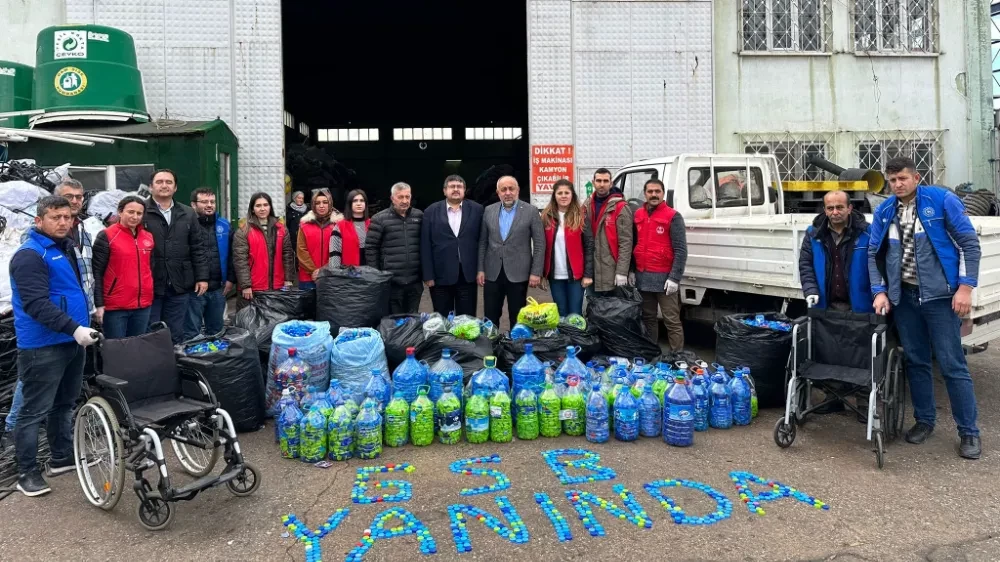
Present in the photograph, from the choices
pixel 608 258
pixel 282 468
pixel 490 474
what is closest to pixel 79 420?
pixel 282 468

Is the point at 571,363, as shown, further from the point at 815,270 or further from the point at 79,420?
the point at 79,420

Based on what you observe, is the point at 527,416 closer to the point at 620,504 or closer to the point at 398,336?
the point at 620,504

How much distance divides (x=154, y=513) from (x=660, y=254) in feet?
14.9

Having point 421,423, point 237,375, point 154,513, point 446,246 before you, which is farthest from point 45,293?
point 446,246

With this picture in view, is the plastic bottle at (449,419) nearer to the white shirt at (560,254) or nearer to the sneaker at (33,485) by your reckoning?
the white shirt at (560,254)

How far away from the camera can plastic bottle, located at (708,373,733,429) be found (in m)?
5.04

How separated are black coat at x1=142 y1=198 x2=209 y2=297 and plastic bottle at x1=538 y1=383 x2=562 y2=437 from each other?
10.1 feet

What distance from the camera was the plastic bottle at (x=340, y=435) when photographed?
4492mm

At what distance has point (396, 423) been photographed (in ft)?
15.5

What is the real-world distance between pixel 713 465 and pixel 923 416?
5.15 feet

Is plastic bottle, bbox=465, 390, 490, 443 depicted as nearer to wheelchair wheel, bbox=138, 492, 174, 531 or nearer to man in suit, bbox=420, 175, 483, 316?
man in suit, bbox=420, 175, 483, 316

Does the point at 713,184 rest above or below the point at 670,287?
above

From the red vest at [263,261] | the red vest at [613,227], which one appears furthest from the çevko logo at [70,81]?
the red vest at [613,227]

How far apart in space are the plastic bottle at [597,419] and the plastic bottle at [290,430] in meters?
1.91
